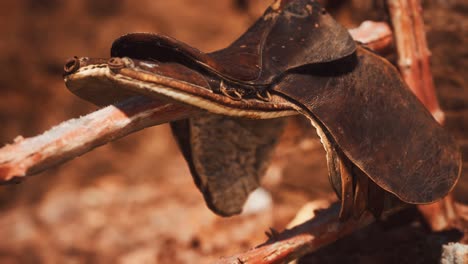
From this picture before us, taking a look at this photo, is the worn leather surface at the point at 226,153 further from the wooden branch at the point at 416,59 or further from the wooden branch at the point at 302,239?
the wooden branch at the point at 416,59

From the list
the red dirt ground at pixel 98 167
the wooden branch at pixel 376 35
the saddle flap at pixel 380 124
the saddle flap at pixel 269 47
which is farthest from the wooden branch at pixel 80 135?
the red dirt ground at pixel 98 167

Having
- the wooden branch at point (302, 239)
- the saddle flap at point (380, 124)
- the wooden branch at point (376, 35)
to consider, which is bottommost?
the wooden branch at point (302, 239)

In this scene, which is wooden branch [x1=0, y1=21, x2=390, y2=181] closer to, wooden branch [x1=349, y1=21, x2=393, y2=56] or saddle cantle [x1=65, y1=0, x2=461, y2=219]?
saddle cantle [x1=65, y1=0, x2=461, y2=219]

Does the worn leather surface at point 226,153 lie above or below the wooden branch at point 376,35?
below

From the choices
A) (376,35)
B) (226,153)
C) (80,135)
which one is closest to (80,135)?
(80,135)

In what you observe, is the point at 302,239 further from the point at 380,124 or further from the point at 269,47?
the point at 269,47

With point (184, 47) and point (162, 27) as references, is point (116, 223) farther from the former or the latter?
point (184, 47)

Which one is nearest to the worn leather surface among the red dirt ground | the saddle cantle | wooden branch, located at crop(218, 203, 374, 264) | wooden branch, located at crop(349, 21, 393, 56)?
the saddle cantle
